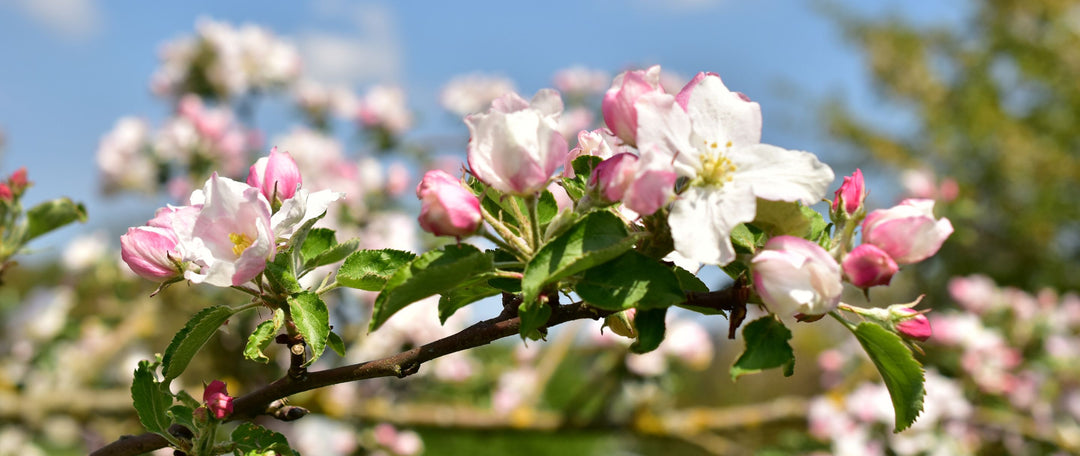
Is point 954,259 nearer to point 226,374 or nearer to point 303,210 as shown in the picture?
point 226,374

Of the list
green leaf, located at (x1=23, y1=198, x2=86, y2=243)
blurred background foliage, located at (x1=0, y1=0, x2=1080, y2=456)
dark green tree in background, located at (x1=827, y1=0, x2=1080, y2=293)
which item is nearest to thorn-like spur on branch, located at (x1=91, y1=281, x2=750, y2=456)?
green leaf, located at (x1=23, y1=198, x2=86, y2=243)

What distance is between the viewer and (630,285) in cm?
63

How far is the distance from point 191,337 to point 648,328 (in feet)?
1.40

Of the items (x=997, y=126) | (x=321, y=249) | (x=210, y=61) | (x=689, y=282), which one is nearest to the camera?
(x=689, y=282)

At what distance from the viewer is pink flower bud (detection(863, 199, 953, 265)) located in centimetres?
67

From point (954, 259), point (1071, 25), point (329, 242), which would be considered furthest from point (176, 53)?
point (1071, 25)

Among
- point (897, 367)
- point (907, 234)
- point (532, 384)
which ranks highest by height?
point (907, 234)

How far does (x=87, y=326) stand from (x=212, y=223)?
316 cm

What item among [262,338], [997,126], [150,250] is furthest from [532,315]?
[997,126]

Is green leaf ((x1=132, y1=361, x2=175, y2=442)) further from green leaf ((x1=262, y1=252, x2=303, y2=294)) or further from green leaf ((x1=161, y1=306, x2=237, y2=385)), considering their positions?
green leaf ((x1=262, y1=252, x2=303, y2=294))

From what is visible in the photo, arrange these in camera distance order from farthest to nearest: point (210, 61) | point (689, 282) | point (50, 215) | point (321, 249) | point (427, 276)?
point (210, 61)
point (50, 215)
point (321, 249)
point (689, 282)
point (427, 276)

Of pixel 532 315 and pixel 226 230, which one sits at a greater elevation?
pixel 226 230

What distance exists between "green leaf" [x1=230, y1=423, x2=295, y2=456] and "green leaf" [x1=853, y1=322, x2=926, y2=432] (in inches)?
21.6

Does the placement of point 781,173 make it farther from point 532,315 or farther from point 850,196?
point 532,315
